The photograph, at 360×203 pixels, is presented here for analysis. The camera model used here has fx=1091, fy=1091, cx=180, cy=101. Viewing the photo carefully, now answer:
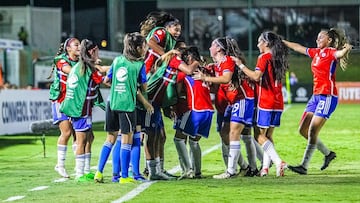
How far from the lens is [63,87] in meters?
16.2

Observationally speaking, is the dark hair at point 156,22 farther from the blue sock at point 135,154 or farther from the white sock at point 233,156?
the white sock at point 233,156

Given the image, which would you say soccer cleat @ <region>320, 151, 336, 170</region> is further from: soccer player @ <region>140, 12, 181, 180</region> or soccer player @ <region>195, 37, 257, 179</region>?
soccer player @ <region>140, 12, 181, 180</region>

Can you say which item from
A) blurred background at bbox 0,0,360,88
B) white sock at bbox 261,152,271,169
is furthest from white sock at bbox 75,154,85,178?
blurred background at bbox 0,0,360,88

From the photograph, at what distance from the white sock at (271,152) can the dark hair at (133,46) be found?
8.05 ft

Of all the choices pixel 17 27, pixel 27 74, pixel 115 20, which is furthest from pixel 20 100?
pixel 115 20

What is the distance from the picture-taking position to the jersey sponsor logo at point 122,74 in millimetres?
14453

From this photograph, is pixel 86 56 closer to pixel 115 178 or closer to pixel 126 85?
pixel 126 85

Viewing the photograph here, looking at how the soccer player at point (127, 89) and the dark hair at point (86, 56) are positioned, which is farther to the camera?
the dark hair at point (86, 56)

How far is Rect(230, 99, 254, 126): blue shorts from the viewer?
51.1ft

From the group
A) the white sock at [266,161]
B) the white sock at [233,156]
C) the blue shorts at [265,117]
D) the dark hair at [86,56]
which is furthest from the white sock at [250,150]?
the dark hair at [86,56]

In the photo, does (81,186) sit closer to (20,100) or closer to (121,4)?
(20,100)

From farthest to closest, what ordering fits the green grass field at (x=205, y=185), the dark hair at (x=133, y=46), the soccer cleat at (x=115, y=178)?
the soccer cleat at (x=115, y=178) → the dark hair at (x=133, y=46) → the green grass field at (x=205, y=185)

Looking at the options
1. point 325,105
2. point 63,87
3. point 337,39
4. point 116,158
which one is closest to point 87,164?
point 116,158

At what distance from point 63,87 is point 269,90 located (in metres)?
3.04
